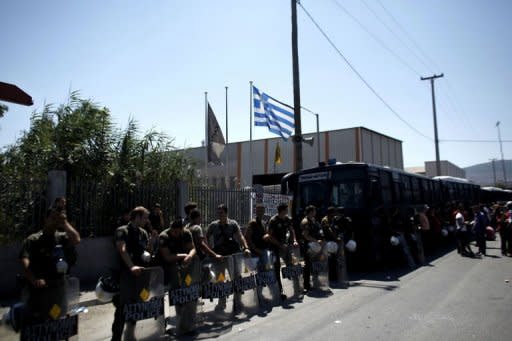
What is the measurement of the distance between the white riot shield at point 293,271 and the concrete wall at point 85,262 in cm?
360

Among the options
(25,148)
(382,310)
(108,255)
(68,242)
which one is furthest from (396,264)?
(25,148)

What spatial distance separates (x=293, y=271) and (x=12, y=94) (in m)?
5.84

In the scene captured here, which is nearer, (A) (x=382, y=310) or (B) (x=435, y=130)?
(A) (x=382, y=310)

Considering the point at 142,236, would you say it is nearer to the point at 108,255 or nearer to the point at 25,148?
the point at 108,255

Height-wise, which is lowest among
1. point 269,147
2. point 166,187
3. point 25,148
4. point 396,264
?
point 396,264

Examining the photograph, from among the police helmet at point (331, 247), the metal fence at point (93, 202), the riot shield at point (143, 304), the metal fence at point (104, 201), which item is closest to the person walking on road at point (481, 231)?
the police helmet at point (331, 247)

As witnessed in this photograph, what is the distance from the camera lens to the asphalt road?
5.44 meters

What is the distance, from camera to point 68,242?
5016mm

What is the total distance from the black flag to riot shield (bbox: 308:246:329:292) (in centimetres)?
876

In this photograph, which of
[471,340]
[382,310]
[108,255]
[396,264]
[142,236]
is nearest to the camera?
[471,340]

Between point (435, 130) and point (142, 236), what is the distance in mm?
33810

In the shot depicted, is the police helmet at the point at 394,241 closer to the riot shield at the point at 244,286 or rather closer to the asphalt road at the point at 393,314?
the asphalt road at the point at 393,314

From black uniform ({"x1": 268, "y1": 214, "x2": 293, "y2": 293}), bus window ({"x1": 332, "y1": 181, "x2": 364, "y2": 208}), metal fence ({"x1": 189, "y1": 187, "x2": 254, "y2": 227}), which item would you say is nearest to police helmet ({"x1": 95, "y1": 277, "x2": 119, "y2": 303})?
black uniform ({"x1": 268, "y1": 214, "x2": 293, "y2": 293})

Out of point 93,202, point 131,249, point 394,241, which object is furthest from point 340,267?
point 93,202
